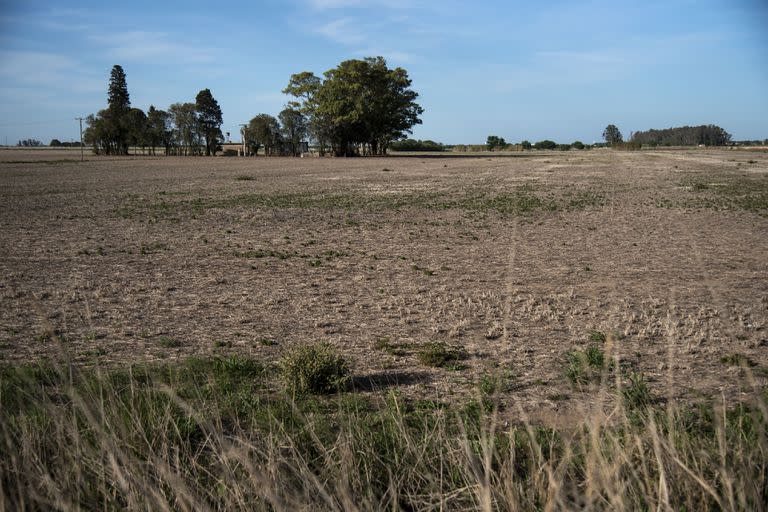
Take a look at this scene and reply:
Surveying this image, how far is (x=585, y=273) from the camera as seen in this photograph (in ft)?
32.6

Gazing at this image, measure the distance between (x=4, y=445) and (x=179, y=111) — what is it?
116584mm

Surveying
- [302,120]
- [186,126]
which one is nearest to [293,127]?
[302,120]

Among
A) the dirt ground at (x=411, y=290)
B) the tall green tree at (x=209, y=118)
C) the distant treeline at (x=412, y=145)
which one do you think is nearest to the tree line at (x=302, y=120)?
the tall green tree at (x=209, y=118)

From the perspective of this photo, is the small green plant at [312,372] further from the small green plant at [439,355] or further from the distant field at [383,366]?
the small green plant at [439,355]

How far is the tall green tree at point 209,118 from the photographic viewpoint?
10994 cm

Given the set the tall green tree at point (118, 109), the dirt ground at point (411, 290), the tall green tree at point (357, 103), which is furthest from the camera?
the tall green tree at point (118, 109)

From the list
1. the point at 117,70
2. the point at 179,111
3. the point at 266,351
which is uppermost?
the point at 117,70

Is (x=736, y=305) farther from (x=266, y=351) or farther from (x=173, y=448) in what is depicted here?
(x=173, y=448)

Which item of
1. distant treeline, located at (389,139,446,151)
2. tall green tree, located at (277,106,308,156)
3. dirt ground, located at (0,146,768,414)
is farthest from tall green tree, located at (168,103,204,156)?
dirt ground, located at (0,146,768,414)

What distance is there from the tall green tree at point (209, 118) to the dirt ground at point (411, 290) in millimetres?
97899

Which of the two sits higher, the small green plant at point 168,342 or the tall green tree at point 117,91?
the tall green tree at point 117,91

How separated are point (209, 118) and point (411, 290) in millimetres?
112019

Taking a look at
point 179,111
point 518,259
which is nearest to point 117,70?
point 179,111

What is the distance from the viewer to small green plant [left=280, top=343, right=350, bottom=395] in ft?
16.1
